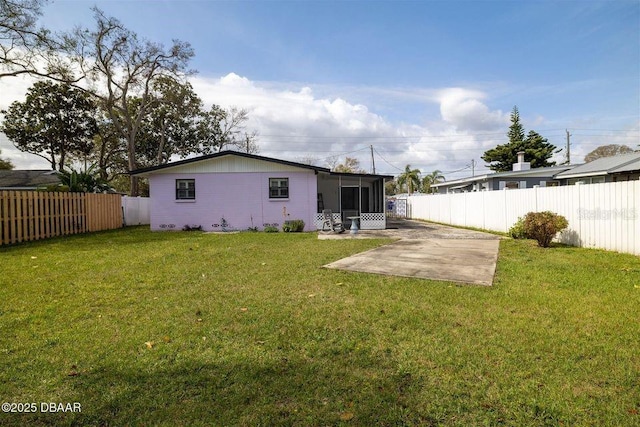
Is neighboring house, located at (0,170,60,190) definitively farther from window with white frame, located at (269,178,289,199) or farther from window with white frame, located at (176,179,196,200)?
window with white frame, located at (269,178,289,199)

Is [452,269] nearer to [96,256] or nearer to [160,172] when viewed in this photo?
[96,256]

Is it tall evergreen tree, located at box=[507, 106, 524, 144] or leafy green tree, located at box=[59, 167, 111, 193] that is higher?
tall evergreen tree, located at box=[507, 106, 524, 144]

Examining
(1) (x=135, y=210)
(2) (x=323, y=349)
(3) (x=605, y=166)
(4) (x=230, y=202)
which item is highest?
(3) (x=605, y=166)

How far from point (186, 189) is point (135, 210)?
19.1 feet

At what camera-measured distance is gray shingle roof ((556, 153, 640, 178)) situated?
17469 mm

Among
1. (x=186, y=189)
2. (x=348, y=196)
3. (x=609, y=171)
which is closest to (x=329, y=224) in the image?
(x=348, y=196)

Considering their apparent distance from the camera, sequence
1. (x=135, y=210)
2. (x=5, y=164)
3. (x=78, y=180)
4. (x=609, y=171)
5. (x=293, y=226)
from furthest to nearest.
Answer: (x=5, y=164), (x=135, y=210), (x=609, y=171), (x=78, y=180), (x=293, y=226)

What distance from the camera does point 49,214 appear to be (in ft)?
39.2

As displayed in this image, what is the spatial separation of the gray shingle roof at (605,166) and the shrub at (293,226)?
642 inches

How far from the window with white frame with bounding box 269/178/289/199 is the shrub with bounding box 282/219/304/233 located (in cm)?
138

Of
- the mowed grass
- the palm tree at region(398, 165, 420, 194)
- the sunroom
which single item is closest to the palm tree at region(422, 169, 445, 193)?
the palm tree at region(398, 165, 420, 194)

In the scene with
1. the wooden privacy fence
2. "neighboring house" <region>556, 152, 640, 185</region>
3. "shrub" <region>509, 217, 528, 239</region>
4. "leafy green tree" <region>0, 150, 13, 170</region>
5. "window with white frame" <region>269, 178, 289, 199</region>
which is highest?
"leafy green tree" <region>0, 150, 13, 170</region>

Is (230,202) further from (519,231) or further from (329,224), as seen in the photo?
(519,231)

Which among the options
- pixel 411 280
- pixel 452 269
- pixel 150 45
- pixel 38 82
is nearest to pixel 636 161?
pixel 452 269
